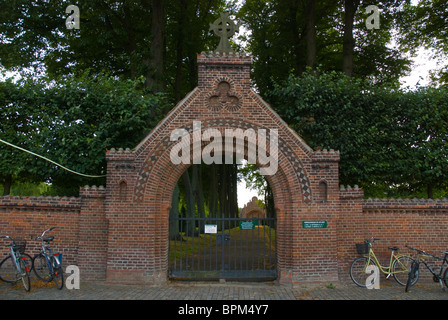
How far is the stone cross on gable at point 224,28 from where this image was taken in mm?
10180

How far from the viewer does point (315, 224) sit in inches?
364

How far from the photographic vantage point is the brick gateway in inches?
363

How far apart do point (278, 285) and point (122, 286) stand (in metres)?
3.98

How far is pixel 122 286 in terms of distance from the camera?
8.96m

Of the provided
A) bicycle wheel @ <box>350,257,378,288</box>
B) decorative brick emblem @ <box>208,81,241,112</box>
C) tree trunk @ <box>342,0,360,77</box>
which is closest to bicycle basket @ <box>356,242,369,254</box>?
bicycle wheel @ <box>350,257,378,288</box>

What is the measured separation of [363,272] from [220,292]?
3.79 meters

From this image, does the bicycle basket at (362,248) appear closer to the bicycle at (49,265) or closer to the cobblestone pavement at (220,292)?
the cobblestone pavement at (220,292)

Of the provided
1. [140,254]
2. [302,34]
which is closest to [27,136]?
[140,254]

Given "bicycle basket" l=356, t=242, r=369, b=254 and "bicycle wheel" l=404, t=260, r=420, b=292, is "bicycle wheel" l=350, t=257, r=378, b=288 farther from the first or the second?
"bicycle wheel" l=404, t=260, r=420, b=292

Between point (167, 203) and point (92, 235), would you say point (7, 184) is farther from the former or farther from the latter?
point (167, 203)

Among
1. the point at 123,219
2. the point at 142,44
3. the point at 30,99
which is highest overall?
the point at 142,44

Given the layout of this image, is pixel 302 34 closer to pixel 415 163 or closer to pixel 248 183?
pixel 415 163

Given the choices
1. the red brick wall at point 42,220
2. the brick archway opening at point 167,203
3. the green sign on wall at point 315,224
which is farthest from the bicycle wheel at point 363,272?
the red brick wall at point 42,220

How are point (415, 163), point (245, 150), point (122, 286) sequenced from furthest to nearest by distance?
point (415, 163) < point (245, 150) < point (122, 286)
